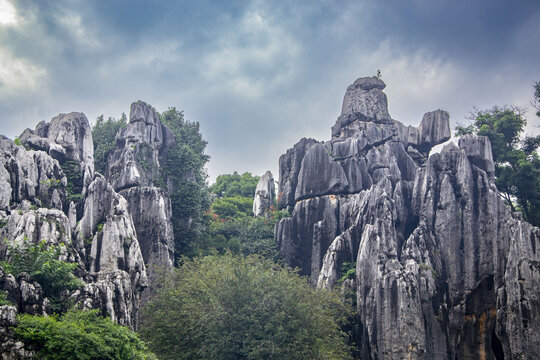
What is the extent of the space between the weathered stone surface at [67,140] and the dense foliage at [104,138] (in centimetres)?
518

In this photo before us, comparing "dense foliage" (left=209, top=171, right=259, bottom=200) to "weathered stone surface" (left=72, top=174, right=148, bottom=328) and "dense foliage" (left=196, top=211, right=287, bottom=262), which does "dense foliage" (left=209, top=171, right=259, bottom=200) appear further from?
"weathered stone surface" (left=72, top=174, right=148, bottom=328)

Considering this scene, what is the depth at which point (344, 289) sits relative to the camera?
29.1 meters

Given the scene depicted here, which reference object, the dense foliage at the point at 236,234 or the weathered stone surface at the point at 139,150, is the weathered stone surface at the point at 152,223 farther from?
the dense foliage at the point at 236,234

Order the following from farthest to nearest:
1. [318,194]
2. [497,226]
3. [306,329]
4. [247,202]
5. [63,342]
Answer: [247,202], [318,194], [497,226], [306,329], [63,342]

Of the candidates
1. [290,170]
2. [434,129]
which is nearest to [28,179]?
[290,170]

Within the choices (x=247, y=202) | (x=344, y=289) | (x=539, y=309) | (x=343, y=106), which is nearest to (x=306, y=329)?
(x=344, y=289)

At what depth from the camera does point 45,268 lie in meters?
18.9

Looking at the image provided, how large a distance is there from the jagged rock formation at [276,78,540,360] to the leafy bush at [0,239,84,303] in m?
15.2

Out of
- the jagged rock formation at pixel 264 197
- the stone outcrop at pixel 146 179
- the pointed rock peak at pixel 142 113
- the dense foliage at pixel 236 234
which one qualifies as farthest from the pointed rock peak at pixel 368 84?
the pointed rock peak at pixel 142 113

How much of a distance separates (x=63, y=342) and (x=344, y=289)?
17.6 m

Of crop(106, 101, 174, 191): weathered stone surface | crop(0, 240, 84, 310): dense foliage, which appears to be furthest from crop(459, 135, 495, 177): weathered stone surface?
crop(0, 240, 84, 310): dense foliage

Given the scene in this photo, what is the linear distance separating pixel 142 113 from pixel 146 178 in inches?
214

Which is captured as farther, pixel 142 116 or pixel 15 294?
pixel 142 116

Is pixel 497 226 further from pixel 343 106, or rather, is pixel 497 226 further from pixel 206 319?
pixel 343 106
